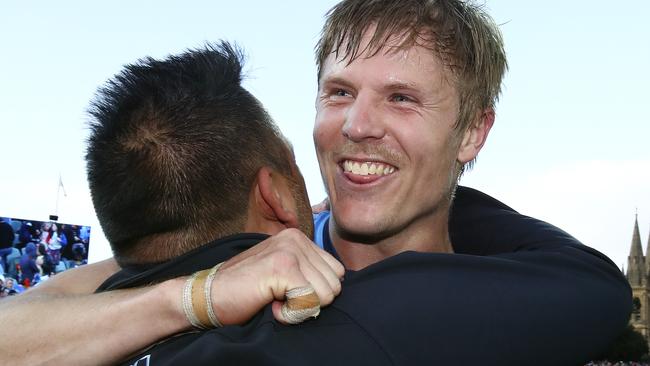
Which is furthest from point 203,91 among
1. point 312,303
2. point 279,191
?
point 312,303

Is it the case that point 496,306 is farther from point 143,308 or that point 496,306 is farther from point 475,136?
point 475,136

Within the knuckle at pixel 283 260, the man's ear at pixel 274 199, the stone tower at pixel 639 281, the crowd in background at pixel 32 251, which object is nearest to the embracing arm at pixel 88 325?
the knuckle at pixel 283 260

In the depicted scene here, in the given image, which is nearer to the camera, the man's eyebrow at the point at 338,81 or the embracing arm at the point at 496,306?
the embracing arm at the point at 496,306

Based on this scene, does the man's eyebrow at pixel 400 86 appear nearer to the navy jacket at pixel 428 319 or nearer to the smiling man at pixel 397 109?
the smiling man at pixel 397 109

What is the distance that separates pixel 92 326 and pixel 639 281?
111095mm

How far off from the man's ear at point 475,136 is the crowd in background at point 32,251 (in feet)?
123

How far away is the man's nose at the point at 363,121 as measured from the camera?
9.66 ft

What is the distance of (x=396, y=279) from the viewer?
1855 mm

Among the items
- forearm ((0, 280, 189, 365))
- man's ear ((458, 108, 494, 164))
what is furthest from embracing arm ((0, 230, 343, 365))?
man's ear ((458, 108, 494, 164))

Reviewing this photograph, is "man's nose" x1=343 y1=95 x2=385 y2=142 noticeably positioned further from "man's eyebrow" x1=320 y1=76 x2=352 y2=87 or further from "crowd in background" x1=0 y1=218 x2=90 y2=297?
"crowd in background" x1=0 y1=218 x2=90 y2=297

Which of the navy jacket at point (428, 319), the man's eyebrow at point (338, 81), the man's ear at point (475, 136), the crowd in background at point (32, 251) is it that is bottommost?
the crowd in background at point (32, 251)

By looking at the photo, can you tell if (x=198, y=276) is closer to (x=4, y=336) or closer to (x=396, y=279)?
(x=396, y=279)

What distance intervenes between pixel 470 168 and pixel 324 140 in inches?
35.5

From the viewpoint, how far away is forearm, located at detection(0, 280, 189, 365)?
77.2 inches
